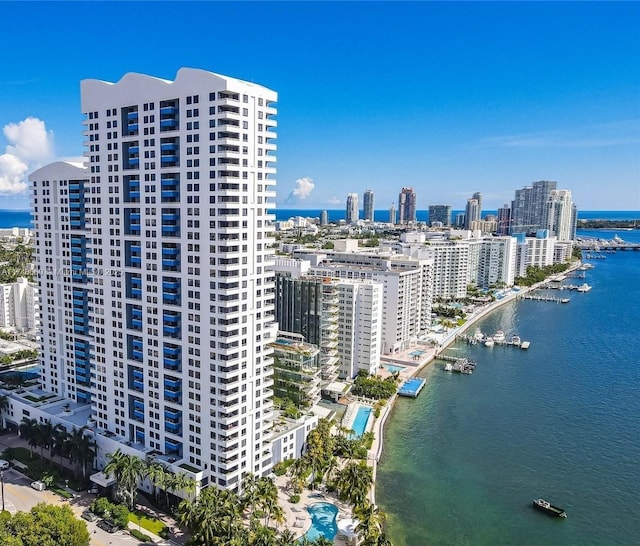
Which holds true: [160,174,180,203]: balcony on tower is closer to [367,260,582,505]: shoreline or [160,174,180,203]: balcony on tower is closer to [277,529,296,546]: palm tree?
A: [277,529,296,546]: palm tree

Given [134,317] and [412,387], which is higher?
[134,317]

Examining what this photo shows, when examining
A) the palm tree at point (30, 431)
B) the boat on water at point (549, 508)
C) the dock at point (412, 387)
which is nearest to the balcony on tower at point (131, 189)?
the palm tree at point (30, 431)

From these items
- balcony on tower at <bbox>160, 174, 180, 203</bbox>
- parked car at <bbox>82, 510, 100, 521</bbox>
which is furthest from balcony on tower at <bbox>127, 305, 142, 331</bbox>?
parked car at <bbox>82, 510, 100, 521</bbox>

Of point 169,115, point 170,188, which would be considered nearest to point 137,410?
point 170,188

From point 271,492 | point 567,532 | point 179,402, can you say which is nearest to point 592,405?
point 567,532

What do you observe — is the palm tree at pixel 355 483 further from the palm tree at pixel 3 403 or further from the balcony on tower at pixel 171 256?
the palm tree at pixel 3 403

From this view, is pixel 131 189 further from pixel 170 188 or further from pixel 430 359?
pixel 430 359

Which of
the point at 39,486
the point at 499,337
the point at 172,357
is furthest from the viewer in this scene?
the point at 499,337

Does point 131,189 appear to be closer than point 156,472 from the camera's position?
No
